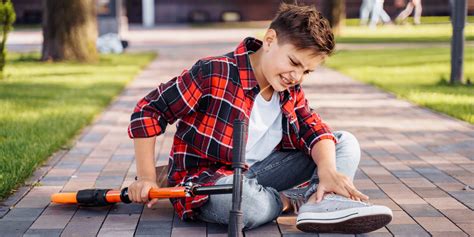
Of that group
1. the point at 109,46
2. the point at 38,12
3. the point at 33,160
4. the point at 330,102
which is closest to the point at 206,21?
the point at 38,12

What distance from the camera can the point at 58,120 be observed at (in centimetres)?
811

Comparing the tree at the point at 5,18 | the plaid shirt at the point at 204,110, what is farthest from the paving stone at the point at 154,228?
the tree at the point at 5,18

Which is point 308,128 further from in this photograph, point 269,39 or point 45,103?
point 45,103

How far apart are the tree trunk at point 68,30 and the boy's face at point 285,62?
11918mm

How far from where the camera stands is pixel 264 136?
4.50 meters

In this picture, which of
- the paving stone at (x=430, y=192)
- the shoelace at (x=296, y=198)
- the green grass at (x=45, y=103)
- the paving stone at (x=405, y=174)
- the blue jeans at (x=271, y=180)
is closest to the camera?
the blue jeans at (x=271, y=180)

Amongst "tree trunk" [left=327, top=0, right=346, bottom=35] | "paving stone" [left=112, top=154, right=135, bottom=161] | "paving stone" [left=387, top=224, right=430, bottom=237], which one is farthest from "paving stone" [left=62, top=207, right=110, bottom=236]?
"tree trunk" [left=327, top=0, right=346, bottom=35]

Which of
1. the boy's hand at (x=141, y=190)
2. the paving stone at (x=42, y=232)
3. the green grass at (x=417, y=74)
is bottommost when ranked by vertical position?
the green grass at (x=417, y=74)

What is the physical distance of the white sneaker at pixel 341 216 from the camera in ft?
13.3

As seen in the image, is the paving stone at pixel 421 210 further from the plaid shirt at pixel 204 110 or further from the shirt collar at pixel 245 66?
the shirt collar at pixel 245 66

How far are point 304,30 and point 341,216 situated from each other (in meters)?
0.81

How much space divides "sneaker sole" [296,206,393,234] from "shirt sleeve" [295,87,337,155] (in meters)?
0.42

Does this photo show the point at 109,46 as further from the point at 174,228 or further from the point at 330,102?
the point at 174,228

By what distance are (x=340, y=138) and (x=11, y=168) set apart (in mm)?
2110
